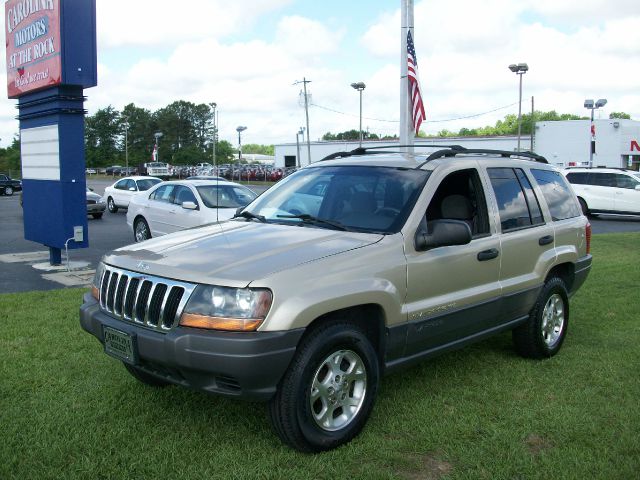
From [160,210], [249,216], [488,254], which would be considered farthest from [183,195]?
[488,254]

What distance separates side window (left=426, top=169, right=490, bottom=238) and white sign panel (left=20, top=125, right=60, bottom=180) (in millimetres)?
7105

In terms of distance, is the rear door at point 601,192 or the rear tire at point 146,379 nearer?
the rear tire at point 146,379

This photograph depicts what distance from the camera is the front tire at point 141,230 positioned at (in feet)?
45.3

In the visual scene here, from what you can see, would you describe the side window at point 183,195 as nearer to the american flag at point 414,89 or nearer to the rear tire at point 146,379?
the american flag at point 414,89

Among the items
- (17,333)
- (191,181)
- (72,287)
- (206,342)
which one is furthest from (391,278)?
(191,181)

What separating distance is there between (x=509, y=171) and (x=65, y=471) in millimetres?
4006

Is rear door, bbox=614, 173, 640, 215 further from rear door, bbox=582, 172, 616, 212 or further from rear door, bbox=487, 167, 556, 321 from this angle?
rear door, bbox=487, 167, 556, 321

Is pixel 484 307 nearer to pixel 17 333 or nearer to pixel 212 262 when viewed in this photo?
pixel 212 262

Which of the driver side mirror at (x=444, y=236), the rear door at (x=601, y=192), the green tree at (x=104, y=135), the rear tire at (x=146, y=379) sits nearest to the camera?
the driver side mirror at (x=444, y=236)

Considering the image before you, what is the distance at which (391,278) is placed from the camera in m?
4.09

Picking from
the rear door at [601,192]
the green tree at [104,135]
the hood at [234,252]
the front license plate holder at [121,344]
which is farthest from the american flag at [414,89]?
the green tree at [104,135]

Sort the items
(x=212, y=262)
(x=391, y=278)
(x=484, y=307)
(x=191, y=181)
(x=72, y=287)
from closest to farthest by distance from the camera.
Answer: (x=212, y=262) → (x=391, y=278) → (x=484, y=307) → (x=72, y=287) → (x=191, y=181)

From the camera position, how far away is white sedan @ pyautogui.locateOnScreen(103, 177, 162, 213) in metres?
24.2

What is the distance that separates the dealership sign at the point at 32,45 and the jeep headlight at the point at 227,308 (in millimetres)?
7328
